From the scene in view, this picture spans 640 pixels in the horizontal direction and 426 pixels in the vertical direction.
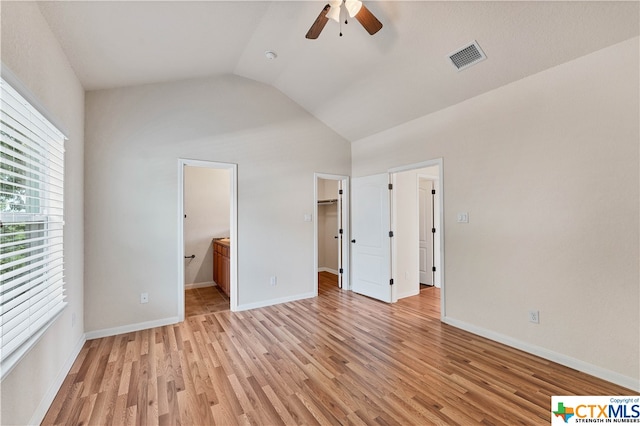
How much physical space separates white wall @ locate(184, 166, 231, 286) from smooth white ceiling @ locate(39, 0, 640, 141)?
2.23m

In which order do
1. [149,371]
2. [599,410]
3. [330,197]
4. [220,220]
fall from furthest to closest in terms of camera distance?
[330,197] → [220,220] → [149,371] → [599,410]

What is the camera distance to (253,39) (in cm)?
316

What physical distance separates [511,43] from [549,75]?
524 mm

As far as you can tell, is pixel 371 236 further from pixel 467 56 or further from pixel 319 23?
pixel 319 23

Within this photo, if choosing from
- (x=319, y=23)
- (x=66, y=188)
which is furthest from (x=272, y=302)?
(x=319, y=23)

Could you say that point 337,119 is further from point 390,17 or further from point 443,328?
point 443,328

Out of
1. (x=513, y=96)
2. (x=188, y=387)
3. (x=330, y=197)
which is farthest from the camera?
(x=330, y=197)

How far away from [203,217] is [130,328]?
250 centimetres

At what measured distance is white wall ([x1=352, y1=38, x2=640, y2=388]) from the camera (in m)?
2.21

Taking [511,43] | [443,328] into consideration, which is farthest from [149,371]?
[511,43]

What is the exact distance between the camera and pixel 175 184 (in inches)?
139

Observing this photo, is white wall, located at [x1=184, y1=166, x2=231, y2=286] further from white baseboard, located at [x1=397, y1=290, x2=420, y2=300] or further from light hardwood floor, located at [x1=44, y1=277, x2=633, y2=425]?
white baseboard, located at [x1=397, y1=290, x2=420, y2=300]

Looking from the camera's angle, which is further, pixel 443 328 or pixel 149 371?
pixel 443 328

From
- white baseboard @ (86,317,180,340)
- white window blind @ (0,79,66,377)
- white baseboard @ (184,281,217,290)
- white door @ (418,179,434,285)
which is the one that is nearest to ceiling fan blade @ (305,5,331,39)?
white window blind @ (0,79,66,377)
